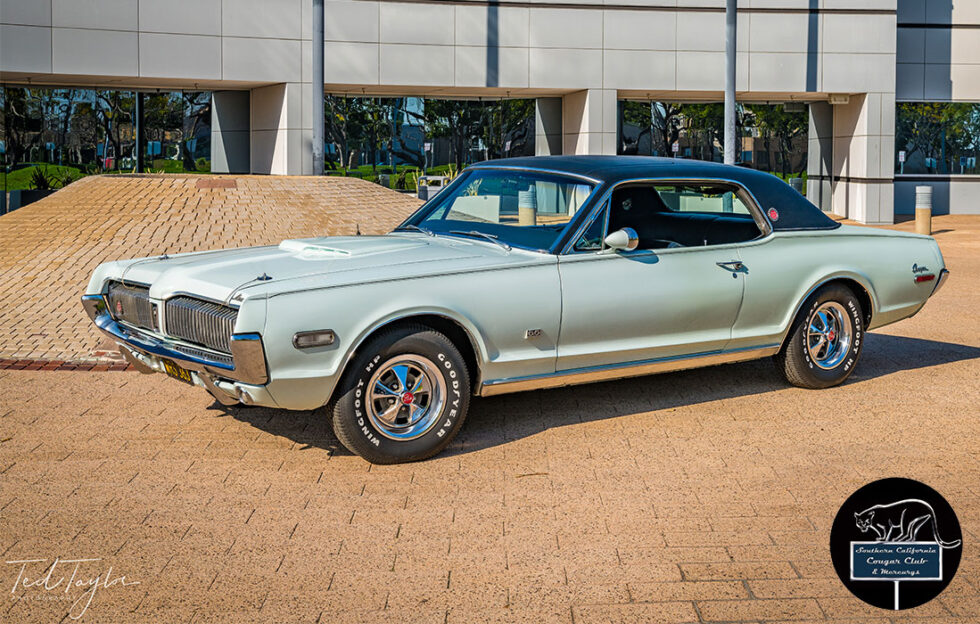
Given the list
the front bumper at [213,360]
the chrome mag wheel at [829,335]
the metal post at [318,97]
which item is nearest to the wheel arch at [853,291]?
the chrome mag wheel at [829,335]

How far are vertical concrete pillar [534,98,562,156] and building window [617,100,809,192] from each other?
1531mm

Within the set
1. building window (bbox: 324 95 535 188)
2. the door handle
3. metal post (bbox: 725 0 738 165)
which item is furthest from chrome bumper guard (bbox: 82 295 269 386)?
building window (bbox: 324 95 535 188)

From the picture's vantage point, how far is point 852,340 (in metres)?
7.88

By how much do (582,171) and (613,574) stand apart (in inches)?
124

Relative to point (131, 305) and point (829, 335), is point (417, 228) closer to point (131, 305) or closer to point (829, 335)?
point (131, 305)

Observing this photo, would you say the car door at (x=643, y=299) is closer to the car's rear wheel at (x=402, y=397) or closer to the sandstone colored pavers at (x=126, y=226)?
the car's rear wheel at (x=402, y=397)

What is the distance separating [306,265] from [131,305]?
109 cm

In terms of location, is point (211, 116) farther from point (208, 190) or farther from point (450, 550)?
point (450, 550)

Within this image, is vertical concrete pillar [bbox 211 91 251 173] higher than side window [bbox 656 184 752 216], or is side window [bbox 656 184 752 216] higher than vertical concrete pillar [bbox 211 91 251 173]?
vertical concrete pillar [bbox 211 91 251 173]

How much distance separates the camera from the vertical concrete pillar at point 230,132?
27125 millimetres

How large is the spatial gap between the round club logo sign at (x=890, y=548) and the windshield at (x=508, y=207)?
110 inches

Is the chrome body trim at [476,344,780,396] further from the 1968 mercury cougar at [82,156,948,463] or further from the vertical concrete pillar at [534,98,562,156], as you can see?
the vertical concrete pillar at [534,98,562,156]


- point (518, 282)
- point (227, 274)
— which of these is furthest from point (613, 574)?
point (227, 274)

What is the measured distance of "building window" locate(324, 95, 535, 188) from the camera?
2781cm
